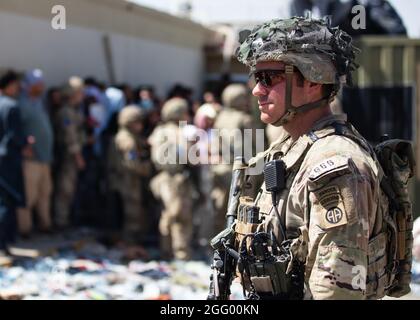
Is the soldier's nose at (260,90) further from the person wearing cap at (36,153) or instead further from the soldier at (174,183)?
the person wearing cap at (36,153)

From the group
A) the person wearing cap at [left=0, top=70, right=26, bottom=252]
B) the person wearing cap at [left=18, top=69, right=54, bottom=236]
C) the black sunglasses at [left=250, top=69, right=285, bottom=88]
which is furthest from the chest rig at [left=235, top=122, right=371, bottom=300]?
the person wearing cap at [left=18, top=69, right=54, bottom=236]

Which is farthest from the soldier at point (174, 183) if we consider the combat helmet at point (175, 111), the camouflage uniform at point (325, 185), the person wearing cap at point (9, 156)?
the camouflage uniform at point (325, 185)

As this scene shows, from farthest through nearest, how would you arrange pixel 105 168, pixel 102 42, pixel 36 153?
pixel 102 42, pixel 105 168, pixel 36 153

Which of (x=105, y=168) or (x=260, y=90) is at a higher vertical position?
(x=260, y=90)

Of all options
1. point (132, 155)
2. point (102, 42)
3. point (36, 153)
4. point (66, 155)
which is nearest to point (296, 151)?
point (132, 155)

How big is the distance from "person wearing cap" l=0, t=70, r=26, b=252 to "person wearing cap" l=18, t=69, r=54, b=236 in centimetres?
38

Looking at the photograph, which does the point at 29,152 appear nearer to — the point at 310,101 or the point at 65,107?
the point at 65,107

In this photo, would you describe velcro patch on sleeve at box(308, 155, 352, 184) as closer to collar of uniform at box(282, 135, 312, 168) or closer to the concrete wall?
collar of uniform at box(282, 135, 312, 168)

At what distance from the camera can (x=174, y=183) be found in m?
7.71

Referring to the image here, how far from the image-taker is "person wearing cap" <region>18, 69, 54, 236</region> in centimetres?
780

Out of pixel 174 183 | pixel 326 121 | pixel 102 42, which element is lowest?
pixel 174 183

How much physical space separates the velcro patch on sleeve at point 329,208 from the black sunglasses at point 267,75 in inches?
18.9

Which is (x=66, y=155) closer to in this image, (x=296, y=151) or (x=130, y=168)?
(x=130, y=168)

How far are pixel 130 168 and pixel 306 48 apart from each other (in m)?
5.85
